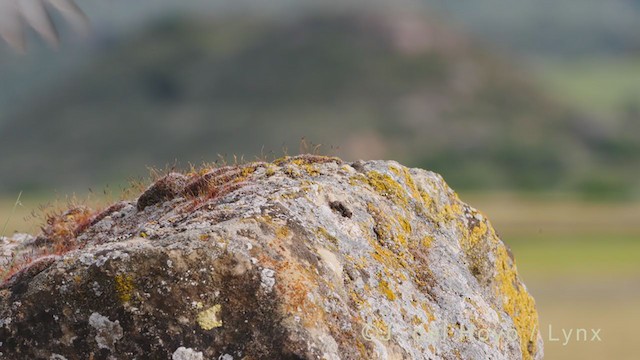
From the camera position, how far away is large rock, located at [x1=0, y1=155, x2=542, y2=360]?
21.0ft

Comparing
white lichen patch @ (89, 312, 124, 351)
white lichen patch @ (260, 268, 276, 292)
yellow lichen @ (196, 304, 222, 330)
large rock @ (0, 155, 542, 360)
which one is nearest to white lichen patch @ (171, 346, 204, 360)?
large rock @ (0, 155, 542, 360)

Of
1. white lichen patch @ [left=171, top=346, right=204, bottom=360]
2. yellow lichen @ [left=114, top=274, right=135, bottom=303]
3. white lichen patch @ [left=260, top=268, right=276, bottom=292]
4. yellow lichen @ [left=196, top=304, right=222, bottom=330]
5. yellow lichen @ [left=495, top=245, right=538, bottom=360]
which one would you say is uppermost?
yellow lichen @ [left=495, top=245, right=538, bottom=360]

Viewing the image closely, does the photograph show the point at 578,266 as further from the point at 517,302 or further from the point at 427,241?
the point at 427,241

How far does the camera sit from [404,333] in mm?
7133

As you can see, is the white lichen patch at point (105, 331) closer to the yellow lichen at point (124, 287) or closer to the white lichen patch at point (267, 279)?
the yellow lichen at point (124, 287)

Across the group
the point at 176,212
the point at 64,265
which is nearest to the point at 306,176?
the point at 176,212

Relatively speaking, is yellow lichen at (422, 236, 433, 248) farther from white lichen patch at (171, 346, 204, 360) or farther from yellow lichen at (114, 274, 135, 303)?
yellow lichen at (114, 274, 135, 303)

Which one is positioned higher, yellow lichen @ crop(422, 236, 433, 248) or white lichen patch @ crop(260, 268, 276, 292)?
yellow lichen @ crop(422, 236, 433, 248)

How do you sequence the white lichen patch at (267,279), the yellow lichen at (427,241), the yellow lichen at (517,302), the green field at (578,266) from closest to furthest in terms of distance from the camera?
the white lichen patch at (267,279) → the yellow lichen at (427,241) → the yellow lichen at (517,302) → the green field at (578,266)

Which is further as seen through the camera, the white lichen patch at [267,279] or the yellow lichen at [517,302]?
the yellow lichen at [517,302]

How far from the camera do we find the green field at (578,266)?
3284 centimetres

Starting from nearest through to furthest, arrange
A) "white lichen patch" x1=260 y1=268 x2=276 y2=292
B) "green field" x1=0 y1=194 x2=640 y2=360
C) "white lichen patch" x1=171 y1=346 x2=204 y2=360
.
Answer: "white lichen patch" x1=171 y1=346 x2=204 y2=360 < "white lichen patch" x1=260 y1=268 x2=276 y2=292 < "green field" x1=0 y1=194 x2=640 y2=360

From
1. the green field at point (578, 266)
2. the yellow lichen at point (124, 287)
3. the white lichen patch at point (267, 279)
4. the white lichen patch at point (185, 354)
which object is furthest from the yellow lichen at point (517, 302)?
the yellow lichen at point (124, 287)

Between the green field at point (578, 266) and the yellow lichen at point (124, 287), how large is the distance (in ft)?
9.88
